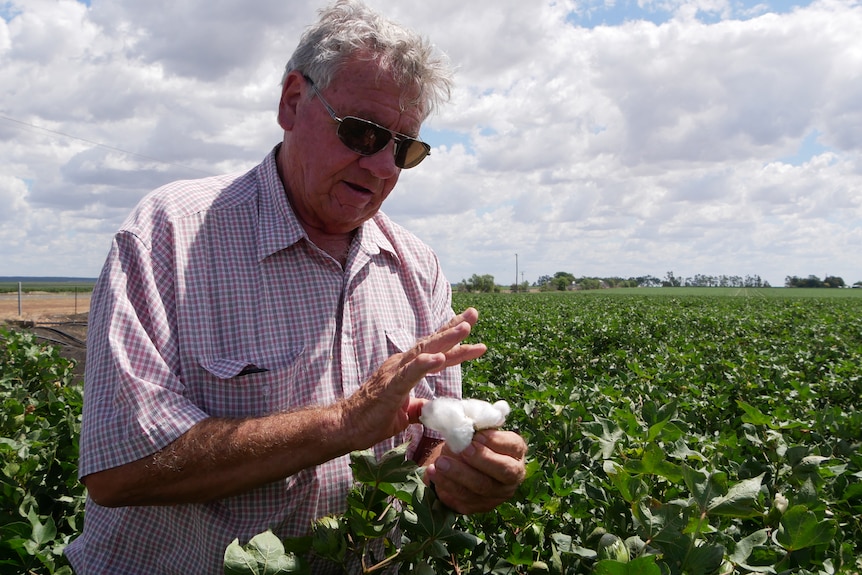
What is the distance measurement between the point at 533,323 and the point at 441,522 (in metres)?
11.4

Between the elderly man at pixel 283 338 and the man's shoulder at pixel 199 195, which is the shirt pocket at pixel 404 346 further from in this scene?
the man's shoulder at pixel 199 195

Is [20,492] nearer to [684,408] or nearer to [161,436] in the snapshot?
[161,436]

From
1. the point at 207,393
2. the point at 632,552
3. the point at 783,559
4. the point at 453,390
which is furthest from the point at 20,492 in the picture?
the point at 783,559

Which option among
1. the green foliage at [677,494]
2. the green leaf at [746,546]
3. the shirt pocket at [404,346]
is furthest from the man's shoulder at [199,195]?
the green leaf at [746,546]

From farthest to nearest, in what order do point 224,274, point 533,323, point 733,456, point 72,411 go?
point 533,323 → point 72,411 → point 733,456 → point 224,274

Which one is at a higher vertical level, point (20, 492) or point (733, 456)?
point (733, 456)

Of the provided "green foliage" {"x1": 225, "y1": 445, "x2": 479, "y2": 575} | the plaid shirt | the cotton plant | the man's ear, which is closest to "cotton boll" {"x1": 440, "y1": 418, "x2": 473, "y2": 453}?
the cotton plant

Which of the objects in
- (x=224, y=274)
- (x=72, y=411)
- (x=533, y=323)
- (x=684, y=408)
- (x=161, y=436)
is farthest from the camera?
(x=533, y=323)

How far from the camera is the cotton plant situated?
1.45 meters

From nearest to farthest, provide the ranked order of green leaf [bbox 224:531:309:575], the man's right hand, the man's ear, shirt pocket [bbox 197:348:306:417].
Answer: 1. green leaf [bbox 224:531:309:575]
2. the man's right hand
3. shirt pocket [bbox 197:348:306:417]
4. the man's ear

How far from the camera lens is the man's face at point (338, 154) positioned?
190 cm

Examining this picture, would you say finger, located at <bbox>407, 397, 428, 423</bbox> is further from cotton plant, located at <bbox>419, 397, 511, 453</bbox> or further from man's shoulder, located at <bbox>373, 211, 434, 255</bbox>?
man's shoulder, located at <bbox>373, 211, 434, 255</bbox>

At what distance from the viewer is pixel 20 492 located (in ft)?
7.09

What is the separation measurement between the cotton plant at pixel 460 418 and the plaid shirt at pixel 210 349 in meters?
0.39
